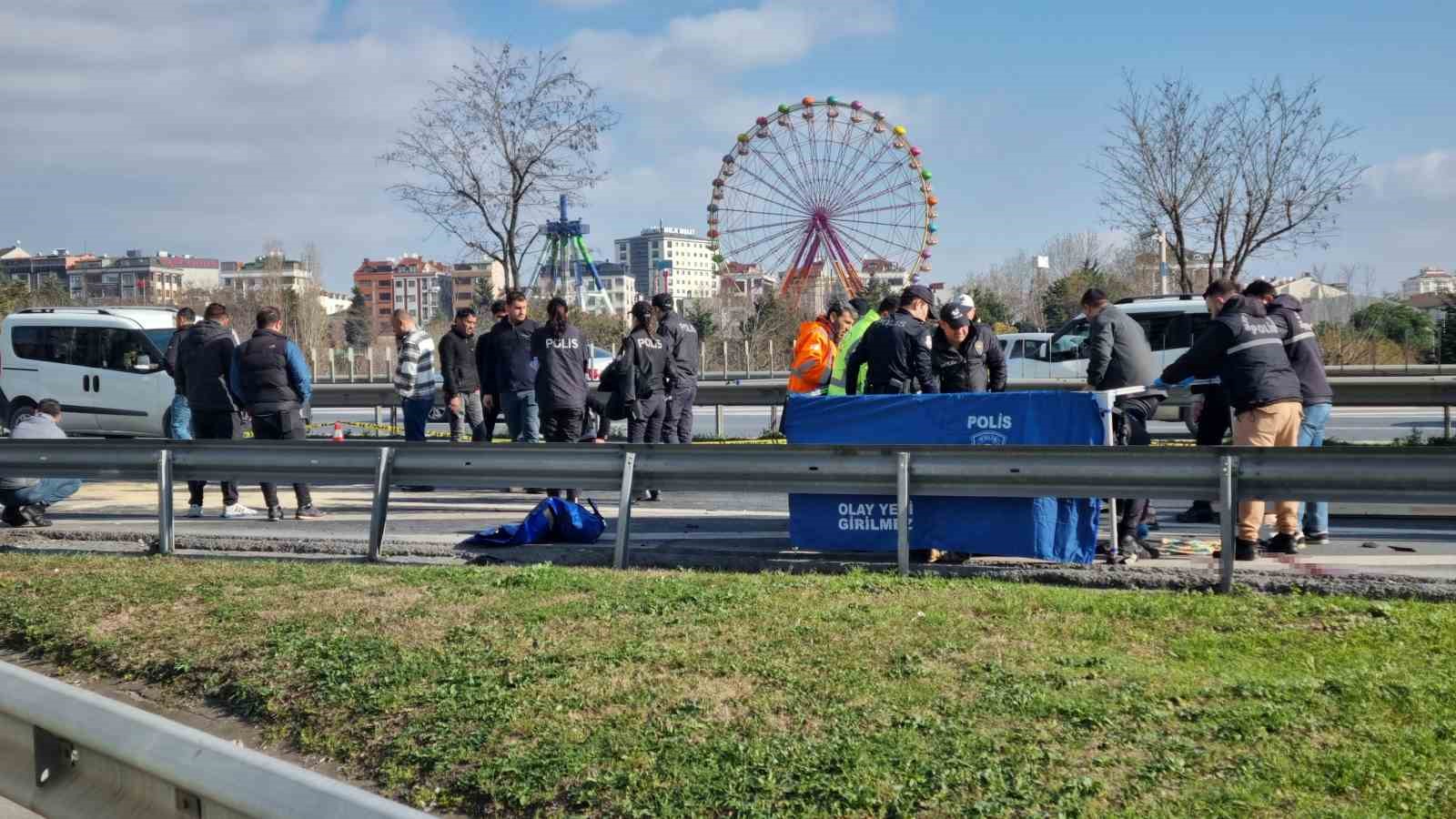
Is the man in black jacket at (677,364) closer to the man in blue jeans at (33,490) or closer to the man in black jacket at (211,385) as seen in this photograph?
the man in black jacket at (211,385)

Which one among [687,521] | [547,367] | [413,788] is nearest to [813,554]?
[687,521]

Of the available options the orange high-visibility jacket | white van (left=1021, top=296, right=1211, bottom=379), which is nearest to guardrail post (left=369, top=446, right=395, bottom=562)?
the orange high-visibility jacket

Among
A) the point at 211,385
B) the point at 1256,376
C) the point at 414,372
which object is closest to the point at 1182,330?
the point at 414,372

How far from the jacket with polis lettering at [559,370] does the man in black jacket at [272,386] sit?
215 centimetres

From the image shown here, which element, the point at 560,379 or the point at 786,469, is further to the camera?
the point at 560,379

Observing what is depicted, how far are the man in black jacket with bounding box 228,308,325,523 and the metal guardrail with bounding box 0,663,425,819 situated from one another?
8.57 metres

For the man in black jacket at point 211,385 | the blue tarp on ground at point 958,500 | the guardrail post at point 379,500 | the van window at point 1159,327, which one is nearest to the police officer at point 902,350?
the blue tarp on ground at point 958,500

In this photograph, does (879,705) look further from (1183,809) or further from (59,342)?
(59,342)

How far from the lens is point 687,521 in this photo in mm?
11234

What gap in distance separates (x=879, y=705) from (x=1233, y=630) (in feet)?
6.85

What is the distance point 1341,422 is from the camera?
2673 cm

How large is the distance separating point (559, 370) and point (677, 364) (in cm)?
137

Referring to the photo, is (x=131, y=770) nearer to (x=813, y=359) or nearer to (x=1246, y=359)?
(x=1246, y=359)

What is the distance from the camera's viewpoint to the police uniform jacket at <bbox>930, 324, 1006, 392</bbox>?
10.1 meters
